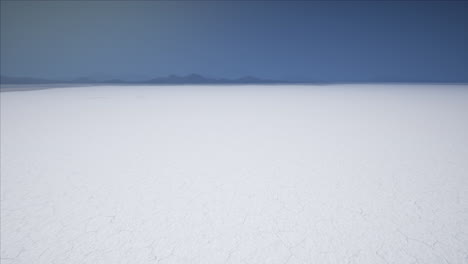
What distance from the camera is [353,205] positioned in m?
2.56

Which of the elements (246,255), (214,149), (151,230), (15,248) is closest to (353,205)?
(246,255)

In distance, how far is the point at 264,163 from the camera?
383cm

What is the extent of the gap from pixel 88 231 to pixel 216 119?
5.68 meters

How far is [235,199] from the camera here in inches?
108

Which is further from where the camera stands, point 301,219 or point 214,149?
point 214,149

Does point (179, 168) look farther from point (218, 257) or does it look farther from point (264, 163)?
point (218, 257)

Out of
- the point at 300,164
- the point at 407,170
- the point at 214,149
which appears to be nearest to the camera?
the point at 407,170

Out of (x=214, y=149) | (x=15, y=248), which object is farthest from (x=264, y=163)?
(x=15, y=248)

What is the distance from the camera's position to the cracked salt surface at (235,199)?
1999mm

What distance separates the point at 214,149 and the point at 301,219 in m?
2.41

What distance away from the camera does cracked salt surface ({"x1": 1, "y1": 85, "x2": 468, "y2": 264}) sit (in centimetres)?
200

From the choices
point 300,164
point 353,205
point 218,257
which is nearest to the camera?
point 218,257

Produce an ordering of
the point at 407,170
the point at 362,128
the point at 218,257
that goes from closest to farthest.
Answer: the point at 218,257 → the point at 407,170 → the point at 362,128

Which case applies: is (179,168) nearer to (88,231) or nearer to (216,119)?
(88,231)
